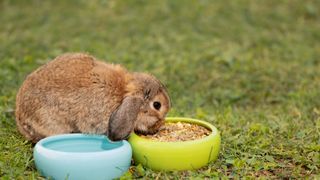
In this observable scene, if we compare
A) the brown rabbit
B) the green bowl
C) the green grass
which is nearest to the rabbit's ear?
the brown rabbit

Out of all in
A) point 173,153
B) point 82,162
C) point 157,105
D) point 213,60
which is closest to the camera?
point 82,162

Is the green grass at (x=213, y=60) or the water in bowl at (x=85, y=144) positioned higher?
the water in bowl at (x=85, y=144)

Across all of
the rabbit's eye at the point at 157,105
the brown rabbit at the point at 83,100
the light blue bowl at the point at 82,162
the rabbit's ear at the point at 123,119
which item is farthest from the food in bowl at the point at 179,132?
the light blue bowl at the point at 82,162

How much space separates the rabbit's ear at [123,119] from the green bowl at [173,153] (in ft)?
0.56

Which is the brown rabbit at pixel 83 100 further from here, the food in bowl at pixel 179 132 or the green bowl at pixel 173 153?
the green bowl at pixel 173 153

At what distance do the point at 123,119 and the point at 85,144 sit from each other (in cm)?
41

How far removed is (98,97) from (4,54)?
360 centimetres

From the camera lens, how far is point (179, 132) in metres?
4.85

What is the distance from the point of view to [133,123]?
4.48 metres

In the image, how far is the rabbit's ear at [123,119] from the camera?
4371mm

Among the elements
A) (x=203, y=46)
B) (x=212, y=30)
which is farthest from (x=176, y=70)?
(x=212, y=30)

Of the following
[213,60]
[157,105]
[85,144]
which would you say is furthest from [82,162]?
[213,60]

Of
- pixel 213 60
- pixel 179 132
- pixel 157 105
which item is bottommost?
pixel 213 60

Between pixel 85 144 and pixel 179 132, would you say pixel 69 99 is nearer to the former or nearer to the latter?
pixel 85 144
